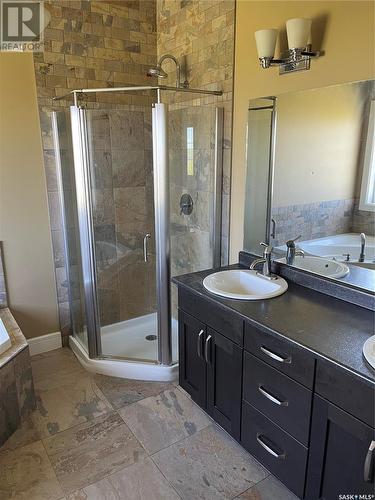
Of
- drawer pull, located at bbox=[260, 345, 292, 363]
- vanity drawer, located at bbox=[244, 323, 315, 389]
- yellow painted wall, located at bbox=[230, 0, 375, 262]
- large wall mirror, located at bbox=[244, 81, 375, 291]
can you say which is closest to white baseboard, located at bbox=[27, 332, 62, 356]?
yellow painted wall, located at bbox=[230, 0, 375, 262]

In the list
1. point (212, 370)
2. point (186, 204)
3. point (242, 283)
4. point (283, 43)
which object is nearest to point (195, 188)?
point (186, 204)

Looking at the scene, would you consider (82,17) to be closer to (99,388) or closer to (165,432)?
(99,388)

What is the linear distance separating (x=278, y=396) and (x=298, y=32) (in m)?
1.69

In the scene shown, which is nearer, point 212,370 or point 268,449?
point 268,449

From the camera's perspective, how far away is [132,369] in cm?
262

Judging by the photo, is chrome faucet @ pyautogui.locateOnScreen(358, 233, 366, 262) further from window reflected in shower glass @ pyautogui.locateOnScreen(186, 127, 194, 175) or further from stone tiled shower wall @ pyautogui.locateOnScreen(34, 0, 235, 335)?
window reflected in shower glass @ pyautogui.locateOnScreen(186, 127, 194, 175)

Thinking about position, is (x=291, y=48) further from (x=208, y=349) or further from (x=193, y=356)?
(x=193, y=356)

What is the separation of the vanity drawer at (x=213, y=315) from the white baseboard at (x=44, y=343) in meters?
1.43

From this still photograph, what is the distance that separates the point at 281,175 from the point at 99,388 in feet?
6.08

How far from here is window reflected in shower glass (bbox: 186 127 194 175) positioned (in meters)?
2.61

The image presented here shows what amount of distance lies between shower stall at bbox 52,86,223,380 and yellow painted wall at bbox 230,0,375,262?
18 centimetres

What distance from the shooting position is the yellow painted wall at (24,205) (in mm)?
2527

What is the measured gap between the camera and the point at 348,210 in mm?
1819

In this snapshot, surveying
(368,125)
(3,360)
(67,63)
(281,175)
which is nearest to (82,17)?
(67,63)
